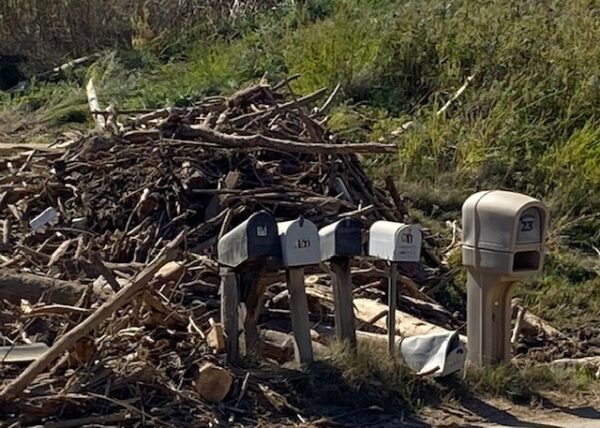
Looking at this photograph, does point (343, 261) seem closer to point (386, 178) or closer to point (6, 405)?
point (6, 405)

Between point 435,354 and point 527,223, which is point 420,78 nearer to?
point 527,223

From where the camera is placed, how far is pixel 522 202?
23.4 feet

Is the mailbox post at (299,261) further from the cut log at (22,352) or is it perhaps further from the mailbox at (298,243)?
the cut log at (22,352)

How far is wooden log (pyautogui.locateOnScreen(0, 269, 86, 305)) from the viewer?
291 inches

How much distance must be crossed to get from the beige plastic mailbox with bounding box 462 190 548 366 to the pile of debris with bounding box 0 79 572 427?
0.68 m

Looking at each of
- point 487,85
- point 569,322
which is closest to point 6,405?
point 569,322

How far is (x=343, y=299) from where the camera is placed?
7.14 m

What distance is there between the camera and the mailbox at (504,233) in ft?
23.4

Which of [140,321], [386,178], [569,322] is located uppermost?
[140,321]

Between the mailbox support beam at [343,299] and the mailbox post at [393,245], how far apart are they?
0.70 ft

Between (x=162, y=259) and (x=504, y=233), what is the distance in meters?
1.99

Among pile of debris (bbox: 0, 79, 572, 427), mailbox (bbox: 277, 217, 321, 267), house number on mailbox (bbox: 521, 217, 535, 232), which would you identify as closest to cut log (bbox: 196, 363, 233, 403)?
pile of debris (bbox: 0, 79, 572, 427)

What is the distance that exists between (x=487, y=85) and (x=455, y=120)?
101cm

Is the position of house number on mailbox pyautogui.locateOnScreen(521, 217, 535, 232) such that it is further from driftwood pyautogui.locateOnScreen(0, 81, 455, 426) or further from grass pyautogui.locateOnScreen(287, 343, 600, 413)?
driftwood pyautogui.locateOnScreen(0, 81, 455, 426)
